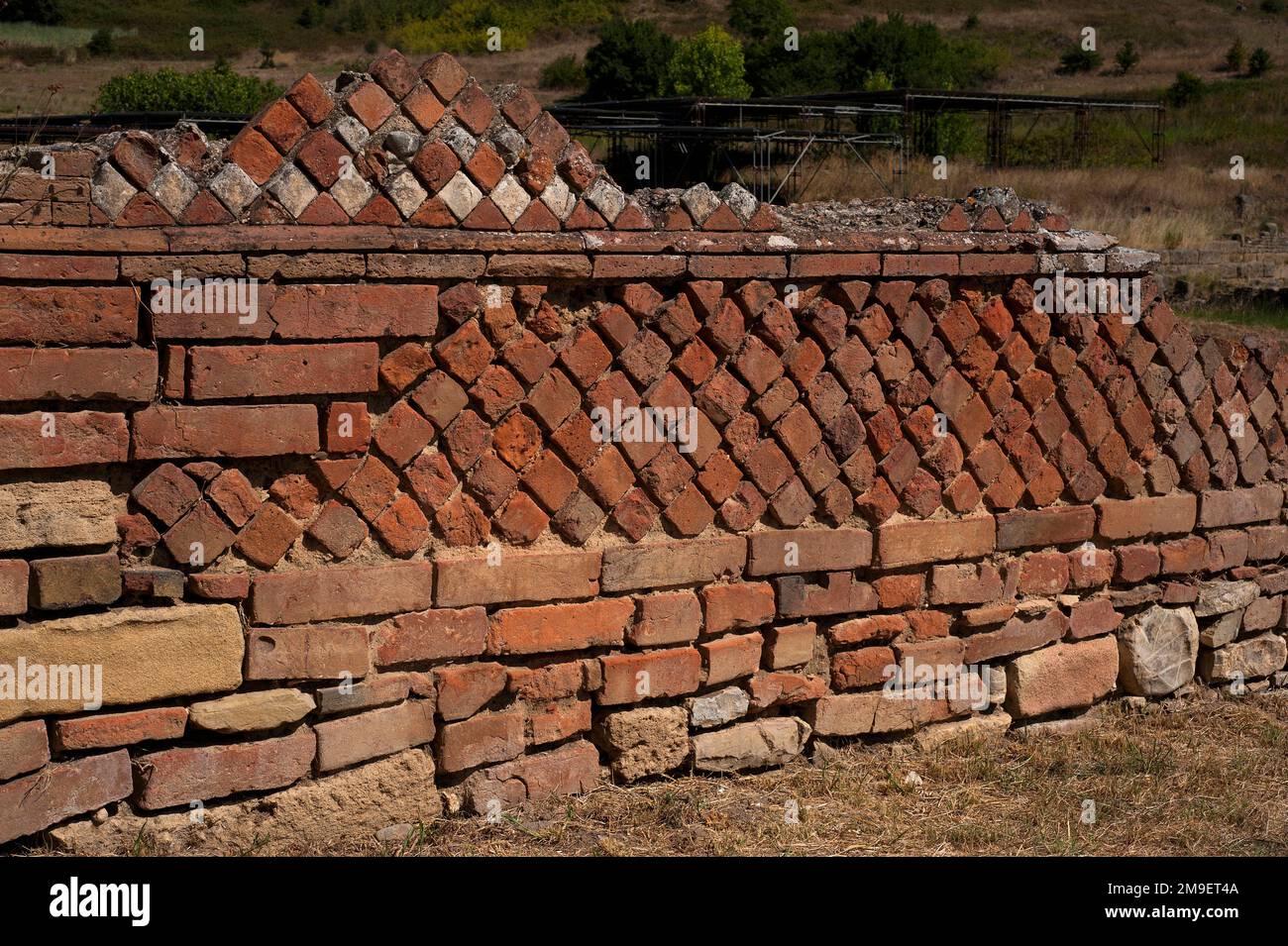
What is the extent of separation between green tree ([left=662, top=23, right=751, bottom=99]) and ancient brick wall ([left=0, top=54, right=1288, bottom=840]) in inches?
1136

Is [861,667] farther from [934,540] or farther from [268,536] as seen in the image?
[268,536]

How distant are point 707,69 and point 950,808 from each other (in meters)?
30.8

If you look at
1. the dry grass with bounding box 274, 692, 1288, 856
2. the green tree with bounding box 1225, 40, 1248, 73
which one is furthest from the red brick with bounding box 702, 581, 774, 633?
the green tree with bounding box 1225, 40, 1248, 73

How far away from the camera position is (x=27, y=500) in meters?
3.61

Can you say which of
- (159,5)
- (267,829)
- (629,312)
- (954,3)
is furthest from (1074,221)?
(954,3)

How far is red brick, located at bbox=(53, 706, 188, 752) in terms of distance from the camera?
145 inches

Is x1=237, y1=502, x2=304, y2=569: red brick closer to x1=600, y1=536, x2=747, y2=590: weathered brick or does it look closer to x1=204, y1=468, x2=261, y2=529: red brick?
x1=204, y1=468, x2=261, y2=529: red brick

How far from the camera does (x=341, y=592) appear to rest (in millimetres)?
4039

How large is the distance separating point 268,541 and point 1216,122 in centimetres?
3530

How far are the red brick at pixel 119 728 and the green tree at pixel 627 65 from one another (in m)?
32.4

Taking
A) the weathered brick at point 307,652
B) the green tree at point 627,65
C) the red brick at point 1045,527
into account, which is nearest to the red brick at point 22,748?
the weathered brick at point 307,652

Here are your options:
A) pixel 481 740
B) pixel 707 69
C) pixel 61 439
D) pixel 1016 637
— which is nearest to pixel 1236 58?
pixel 707 69

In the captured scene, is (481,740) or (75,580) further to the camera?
(481,740)

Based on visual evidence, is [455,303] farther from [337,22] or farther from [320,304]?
[337,22]
